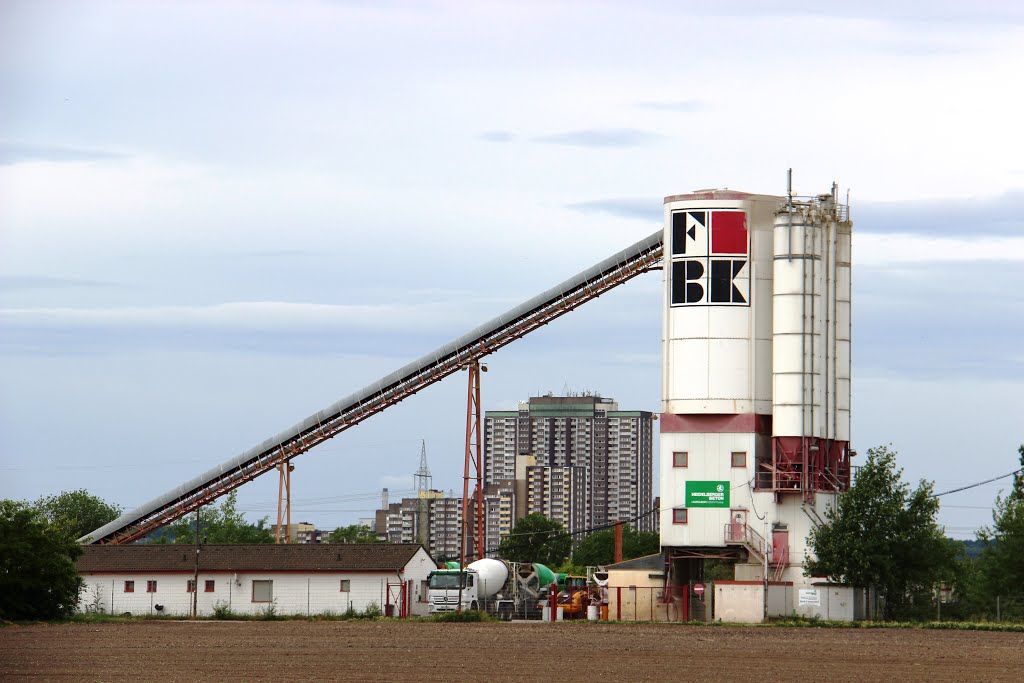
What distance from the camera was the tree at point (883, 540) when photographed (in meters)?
69.8

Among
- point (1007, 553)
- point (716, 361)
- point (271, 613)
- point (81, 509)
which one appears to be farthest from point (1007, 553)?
point (81, 509)

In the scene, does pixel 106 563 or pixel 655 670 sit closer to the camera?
pixel 655 670

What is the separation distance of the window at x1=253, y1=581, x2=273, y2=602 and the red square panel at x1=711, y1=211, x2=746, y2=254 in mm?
26907

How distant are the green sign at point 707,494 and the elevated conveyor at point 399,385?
11039mm

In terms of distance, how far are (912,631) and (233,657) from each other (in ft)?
97.8

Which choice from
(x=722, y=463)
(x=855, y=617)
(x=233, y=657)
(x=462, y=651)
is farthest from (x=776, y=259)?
(x=233, y=657)

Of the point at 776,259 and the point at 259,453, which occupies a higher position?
the point at 776,259

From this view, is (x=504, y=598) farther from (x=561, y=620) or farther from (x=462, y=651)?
(x=462, y=651)

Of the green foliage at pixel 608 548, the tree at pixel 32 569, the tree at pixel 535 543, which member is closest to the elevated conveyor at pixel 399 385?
the tree at pixel 32 569

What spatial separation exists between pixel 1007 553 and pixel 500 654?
37643mm

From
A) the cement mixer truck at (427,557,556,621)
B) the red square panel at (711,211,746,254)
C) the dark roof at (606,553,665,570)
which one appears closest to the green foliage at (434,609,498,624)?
the cement mixer truck at (427,557,556,621)

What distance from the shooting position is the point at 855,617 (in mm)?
70000

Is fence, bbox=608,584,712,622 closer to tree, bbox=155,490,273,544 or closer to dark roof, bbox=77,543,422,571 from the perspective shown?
dark roof, bbox=77,543,422,571

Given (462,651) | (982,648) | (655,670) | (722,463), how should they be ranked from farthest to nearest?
(722,463) → (982,648) → (462,651) → (655,670)
